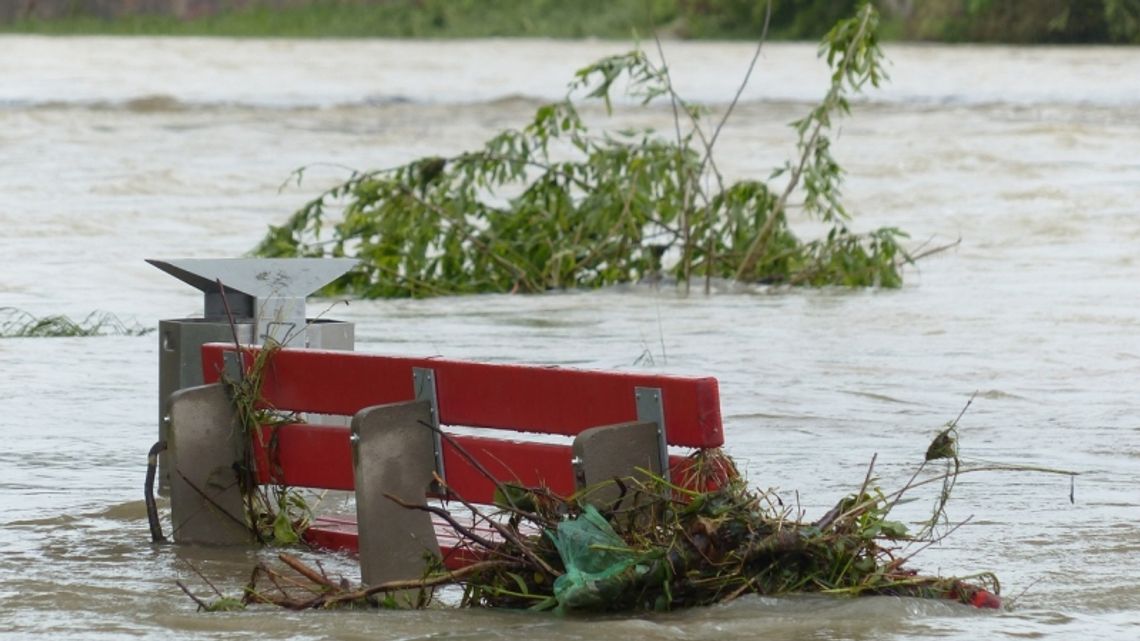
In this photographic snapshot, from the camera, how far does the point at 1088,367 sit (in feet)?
35.7

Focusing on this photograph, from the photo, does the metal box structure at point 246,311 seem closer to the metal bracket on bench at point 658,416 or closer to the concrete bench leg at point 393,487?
the concrete bench leg at point 393,487

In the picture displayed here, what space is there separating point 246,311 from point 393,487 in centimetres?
125

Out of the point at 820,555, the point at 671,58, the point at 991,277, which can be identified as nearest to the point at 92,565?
the point at 820,555

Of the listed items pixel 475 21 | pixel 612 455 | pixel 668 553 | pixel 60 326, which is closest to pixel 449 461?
pixel 612 455

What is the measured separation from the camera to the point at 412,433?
5539 mm

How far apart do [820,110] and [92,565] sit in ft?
26.9

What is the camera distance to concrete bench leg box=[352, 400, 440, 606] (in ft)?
17.9

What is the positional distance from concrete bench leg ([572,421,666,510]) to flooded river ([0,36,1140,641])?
326 mm

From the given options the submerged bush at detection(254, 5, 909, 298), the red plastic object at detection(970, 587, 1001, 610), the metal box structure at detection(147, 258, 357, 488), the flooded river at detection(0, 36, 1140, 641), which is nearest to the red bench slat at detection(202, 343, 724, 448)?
the metal box structure at detection(147, 258, 357, 488)

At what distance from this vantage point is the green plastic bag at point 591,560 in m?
5.05

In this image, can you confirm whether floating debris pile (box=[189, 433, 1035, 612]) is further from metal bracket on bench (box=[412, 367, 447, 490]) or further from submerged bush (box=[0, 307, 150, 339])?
submerged bush (box=[0, 307, 150, 339])

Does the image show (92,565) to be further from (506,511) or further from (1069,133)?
(1069,133)

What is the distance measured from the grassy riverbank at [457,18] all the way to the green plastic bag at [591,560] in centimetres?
7024

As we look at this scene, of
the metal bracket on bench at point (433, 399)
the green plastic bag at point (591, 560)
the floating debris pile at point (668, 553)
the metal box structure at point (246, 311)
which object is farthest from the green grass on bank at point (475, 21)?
the green plastic bag at point (591, 560)
